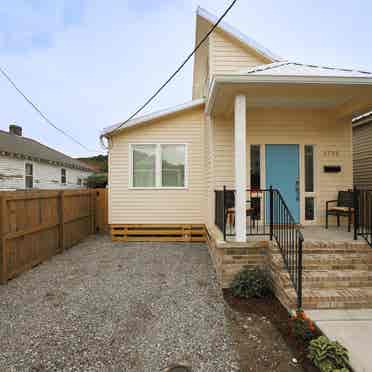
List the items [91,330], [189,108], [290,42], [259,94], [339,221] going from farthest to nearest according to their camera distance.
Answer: [290,42] < [189,108] < [339,221] < [259,94] < [91,330]

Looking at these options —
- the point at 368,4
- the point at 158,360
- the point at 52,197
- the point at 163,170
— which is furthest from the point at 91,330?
the point at 368,4

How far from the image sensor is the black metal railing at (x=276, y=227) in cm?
342

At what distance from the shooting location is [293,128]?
598cm

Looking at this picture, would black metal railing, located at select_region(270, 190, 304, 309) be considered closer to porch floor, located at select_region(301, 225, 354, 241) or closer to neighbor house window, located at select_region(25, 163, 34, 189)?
porch floor, located at select_region(301, 225, 354, 241)

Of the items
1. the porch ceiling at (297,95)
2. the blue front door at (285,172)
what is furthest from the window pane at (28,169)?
the blue front door at (285,172)

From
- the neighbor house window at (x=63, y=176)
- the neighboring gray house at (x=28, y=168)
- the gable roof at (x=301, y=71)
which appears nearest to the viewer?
the gable roof at (x=301, y=71)

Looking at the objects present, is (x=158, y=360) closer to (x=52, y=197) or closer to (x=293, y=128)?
(x=52, y=197)

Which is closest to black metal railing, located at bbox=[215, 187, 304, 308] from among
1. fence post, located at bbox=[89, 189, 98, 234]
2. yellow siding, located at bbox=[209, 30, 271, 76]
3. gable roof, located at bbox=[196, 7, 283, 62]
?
yellow siding, located at bbox=[209, 30, 271, 76]

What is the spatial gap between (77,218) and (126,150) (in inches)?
102

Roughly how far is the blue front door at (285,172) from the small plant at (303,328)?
342 cm

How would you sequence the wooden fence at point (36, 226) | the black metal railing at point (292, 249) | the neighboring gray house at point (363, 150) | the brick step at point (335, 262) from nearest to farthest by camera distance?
the black metal railing at point (292, 249) < the brick step at point (335, 262) < the wooden fence at point (36, 226) < the neighboring gray house at point (363, 150)

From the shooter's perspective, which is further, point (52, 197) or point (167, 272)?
point (52, 197)

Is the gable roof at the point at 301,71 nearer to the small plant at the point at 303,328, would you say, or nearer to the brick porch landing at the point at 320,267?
the brick porch landing at the point at 320,267

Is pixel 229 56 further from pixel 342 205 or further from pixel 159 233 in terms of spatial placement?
pixel 159 233
